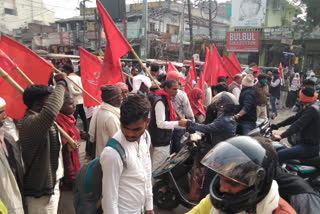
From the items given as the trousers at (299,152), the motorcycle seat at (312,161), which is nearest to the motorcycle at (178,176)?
the trousers at (299,152)

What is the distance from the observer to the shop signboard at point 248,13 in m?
25.3

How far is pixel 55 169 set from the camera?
82.5 inches

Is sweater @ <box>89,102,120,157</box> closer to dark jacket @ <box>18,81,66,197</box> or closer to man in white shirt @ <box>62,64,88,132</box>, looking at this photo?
dark jacket @ <box>18,81,66,197</box>

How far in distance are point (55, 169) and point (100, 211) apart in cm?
63

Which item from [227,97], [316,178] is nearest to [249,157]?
[227,97]

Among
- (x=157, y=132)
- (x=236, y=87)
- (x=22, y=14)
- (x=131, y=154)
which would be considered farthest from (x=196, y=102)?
(x=22, y=14)

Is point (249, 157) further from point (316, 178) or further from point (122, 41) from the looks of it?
point (122, 41)

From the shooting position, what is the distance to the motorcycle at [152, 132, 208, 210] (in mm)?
3227

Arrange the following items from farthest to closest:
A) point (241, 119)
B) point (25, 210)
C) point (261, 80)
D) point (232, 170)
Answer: point (261, 80) → point (241, 119) → point (25, 210) → point (232, 170)

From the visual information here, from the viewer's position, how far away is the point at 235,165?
4.16 feet

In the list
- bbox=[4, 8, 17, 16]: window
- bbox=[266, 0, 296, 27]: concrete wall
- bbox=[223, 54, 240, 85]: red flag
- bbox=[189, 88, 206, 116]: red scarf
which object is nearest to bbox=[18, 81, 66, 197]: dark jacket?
bbox=[189, 88, 206, 116]: red scarf

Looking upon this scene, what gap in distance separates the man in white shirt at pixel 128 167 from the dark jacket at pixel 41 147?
1.91ft

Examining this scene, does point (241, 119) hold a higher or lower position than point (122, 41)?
lower

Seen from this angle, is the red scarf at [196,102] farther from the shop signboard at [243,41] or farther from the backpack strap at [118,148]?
the shop signboard at [243,41]
